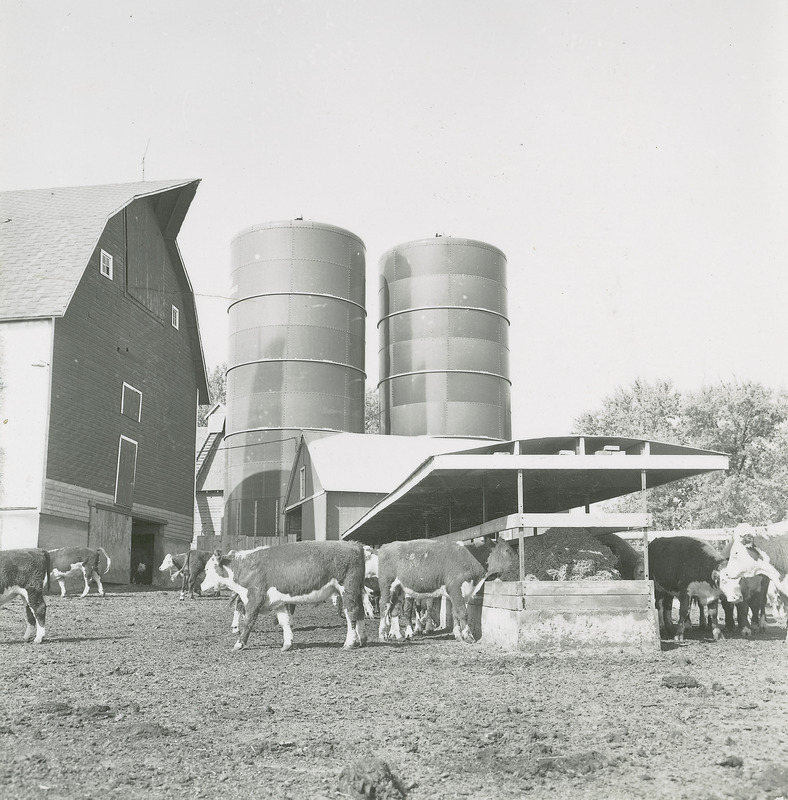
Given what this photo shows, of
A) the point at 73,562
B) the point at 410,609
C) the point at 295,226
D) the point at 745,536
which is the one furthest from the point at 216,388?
the point at 745,536

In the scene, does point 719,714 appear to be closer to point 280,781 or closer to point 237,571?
point 280,781

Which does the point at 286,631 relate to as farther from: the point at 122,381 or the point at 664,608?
the point at 122,381

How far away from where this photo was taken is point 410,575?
1409 cm

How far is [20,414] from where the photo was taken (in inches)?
961

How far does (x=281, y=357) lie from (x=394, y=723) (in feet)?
91.0

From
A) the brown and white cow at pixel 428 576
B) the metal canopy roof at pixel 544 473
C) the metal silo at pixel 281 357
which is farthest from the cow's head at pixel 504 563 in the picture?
the metal silo at pixel 281 357

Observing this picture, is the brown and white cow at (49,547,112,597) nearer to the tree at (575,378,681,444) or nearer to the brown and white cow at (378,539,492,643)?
the brown and white cow at (378,539,492,643)

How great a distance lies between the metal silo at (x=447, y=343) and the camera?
35375 mm

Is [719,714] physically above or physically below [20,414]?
below

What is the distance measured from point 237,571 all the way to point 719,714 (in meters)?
Result: 7.90

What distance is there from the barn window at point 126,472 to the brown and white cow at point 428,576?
15.7 m

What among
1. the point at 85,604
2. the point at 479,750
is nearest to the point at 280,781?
the point at 479,750

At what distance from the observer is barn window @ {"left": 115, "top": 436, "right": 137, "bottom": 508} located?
2823 cm

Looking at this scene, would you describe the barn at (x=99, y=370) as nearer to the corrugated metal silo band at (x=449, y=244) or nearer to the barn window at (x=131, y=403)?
the barn window at (x=131, y=403)
